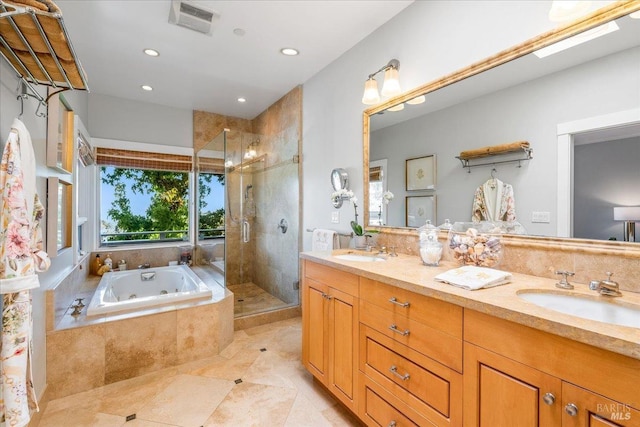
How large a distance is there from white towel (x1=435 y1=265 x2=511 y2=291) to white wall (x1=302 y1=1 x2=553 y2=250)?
117cm

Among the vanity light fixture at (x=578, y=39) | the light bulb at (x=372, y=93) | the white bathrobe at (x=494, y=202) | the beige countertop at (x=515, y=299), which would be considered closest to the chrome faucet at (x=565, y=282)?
the beige countertop at (x=515, y=299)

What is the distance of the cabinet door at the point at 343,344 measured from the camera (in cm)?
163

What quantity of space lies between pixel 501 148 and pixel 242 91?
290 centimetres

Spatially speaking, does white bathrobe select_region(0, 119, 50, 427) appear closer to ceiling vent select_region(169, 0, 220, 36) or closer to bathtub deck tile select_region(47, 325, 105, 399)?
bathtub deck tile select_region(47, 325, 105, 399)

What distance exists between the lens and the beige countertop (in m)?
0.74

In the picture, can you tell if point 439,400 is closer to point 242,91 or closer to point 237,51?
point 237,51

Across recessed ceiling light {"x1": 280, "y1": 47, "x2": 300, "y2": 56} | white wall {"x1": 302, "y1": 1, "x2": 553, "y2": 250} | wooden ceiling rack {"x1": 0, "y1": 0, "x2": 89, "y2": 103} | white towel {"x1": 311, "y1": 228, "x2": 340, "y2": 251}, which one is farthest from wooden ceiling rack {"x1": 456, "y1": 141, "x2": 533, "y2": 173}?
wooden ceiling rack {"x1": 0, "y1": 0, "x2": 89, "y2": 103}

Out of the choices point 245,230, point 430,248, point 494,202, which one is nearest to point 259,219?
point 245,230

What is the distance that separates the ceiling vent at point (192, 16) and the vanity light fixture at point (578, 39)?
202 cm

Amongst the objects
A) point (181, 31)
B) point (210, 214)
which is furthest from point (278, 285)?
point (181, 31)

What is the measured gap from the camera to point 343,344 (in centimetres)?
170

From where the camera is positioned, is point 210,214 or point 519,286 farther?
point 210,214

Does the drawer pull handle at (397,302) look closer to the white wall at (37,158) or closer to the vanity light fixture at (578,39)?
the vanity light fixture at (578,39)

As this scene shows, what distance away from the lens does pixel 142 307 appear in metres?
2.29
